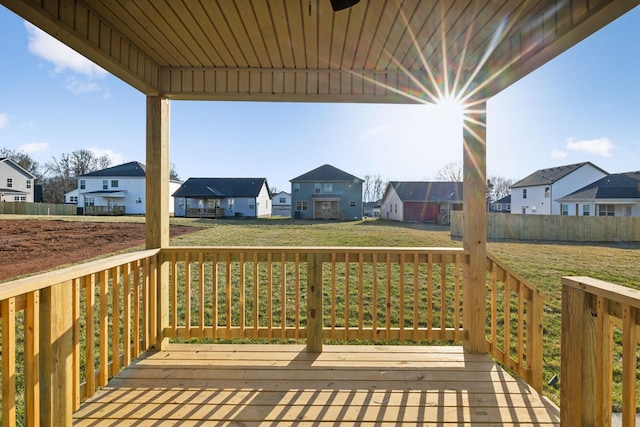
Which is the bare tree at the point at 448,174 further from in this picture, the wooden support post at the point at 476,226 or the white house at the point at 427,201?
the wooden support post at the point at 476,226

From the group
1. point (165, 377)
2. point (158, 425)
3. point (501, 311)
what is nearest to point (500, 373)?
point (501, 311)

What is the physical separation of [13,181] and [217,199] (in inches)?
761

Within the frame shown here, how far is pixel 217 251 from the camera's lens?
298cm

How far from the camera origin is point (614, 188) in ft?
60.1

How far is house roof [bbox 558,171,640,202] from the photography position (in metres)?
17.7

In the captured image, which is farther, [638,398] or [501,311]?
[501,311]

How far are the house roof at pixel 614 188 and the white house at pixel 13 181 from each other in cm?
2650

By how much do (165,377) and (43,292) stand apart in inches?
47.2

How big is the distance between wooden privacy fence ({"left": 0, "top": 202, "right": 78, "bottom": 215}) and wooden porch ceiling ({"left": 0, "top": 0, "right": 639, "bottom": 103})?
36.5 ft

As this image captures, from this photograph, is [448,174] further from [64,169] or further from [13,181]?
[64,169]

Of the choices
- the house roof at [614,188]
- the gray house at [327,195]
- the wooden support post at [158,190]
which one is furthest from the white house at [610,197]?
the wooden support post at [158,190]

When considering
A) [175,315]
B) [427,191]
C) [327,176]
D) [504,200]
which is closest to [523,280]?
[175,315]

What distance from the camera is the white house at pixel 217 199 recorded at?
27.4 metres

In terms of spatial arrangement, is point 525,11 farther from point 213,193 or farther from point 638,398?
point 213,193
